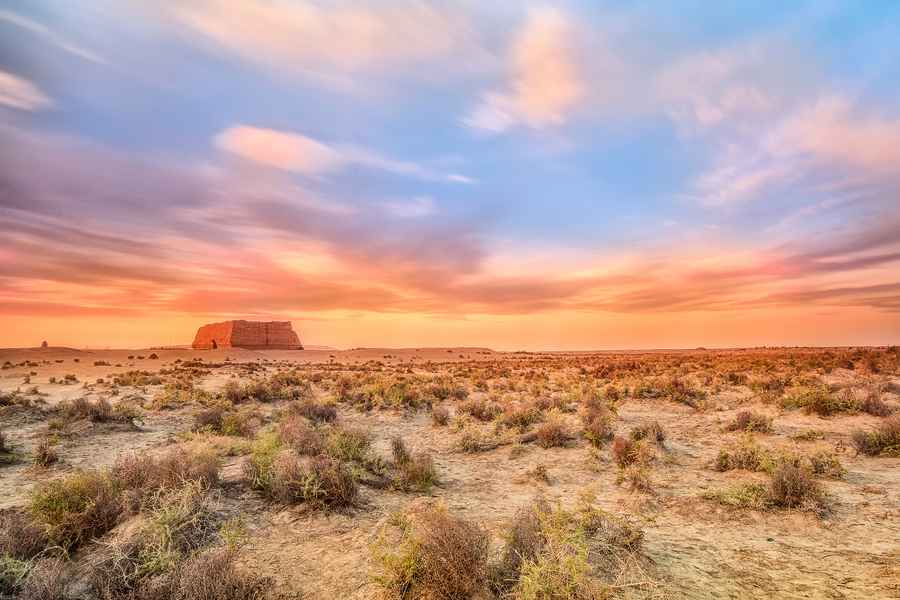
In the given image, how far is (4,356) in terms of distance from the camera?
2547 inches

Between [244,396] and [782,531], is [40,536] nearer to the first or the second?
[782,531]

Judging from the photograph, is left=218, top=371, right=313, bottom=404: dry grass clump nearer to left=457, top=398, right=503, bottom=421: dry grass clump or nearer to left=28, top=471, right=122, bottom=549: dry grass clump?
left=457, top=398, right=503, bottom=421: dry grass clump

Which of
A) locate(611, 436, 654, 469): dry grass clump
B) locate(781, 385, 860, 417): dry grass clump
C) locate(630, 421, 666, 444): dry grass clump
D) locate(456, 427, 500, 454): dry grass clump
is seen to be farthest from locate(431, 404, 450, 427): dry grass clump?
locate(781, 385, 860, 417): dry grass clump

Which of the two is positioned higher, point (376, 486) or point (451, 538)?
point (451, 538)

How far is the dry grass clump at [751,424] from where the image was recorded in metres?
14.1

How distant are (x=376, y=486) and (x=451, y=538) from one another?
14.2ft

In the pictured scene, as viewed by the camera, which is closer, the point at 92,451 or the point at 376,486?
the point at 376,486

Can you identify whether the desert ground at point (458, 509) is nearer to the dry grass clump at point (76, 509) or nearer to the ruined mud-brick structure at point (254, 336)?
the dry grass clump at point (76, 509)

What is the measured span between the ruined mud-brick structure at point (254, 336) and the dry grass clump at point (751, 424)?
103 meters

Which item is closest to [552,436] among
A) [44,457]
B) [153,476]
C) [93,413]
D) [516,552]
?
[516,552]

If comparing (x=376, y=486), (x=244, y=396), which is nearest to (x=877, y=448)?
(x=376, y=486)

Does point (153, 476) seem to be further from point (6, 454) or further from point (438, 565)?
point (6, 454)

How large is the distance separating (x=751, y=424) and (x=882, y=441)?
3.14m

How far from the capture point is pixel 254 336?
359ft
